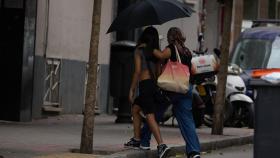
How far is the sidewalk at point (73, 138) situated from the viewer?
1174 centimetres

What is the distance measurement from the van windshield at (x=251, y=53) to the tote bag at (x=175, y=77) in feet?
29.1

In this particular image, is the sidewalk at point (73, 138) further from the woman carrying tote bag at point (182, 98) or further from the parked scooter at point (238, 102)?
the woman carrying tote bag at point (182, 98)

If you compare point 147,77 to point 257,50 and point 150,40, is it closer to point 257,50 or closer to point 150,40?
point 150,40

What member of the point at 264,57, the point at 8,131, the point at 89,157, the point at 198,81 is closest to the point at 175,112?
the point at 89,157

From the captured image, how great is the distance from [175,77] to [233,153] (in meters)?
2.92

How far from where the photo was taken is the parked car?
67.0 ft

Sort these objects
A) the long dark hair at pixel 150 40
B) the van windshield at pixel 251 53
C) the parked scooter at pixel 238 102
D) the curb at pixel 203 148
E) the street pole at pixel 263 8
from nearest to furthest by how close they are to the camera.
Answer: the curb at pixel 203 148 → the long dark hair at pixel 150 40 → the parked scooter at pixel 238 102 → the van windshield at pixel 251 53 → the street pole at pixel 263 8

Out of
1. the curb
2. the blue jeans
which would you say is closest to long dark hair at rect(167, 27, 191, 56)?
the blue jeans

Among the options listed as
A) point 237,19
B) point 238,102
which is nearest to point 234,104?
point 238,102

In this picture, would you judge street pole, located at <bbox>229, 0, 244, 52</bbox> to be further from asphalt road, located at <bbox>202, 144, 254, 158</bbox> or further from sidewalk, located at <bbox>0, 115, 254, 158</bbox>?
asphalt road, located at <bbox>202, 144, 254, 158</bbox>

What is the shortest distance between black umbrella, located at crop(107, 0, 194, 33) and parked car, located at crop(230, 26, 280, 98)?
7.90 metres

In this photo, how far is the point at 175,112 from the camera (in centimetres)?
1194

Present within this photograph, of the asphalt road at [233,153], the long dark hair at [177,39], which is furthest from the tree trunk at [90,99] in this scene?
the asphalt road at [233,153]

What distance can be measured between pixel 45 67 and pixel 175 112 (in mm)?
7019
